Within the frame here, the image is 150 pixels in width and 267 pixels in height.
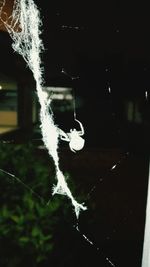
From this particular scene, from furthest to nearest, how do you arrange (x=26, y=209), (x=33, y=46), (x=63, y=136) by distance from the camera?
(x=63, y=136) < (x=33, y=46) < (x=26, y=209)

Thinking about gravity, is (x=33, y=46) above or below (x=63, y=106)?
above

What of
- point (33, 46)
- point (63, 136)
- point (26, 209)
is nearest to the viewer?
point (26, 209)

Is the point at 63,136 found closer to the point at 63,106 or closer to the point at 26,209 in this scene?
the point at 63,106

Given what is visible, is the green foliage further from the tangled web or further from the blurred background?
the tangled web

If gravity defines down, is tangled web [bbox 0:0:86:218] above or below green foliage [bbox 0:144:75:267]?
above

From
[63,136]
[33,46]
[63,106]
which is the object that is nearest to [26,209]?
[63,136]

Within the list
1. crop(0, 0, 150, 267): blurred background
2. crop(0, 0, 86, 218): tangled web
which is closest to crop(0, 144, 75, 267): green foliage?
crop(0, 0, 150, 267): blurred background

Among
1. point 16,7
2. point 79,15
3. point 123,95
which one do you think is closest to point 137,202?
point 123,95
